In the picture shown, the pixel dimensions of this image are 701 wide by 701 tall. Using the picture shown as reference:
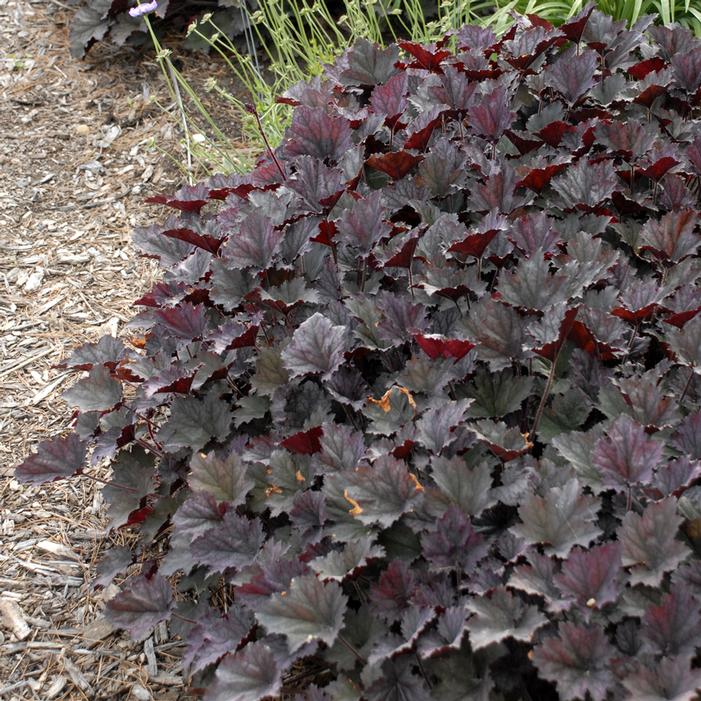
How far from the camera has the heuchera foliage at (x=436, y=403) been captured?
1.41 meters

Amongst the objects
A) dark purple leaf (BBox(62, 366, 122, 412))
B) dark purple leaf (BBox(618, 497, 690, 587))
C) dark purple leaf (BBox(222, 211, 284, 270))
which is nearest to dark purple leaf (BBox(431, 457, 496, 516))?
dark purple leaf (BBox(618, 497, 690, 587))

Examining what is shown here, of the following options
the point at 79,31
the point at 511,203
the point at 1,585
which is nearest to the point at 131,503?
the point at 1,585

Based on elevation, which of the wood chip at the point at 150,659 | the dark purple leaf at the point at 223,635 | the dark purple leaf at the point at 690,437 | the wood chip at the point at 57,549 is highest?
the dark purple leaf at the point at 690,437

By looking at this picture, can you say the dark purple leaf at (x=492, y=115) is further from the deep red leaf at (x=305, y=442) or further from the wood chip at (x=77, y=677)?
the wood chip at (x=77, y=677)

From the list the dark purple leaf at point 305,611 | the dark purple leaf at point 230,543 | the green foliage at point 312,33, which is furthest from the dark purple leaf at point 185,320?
the green foliage at point 312,33

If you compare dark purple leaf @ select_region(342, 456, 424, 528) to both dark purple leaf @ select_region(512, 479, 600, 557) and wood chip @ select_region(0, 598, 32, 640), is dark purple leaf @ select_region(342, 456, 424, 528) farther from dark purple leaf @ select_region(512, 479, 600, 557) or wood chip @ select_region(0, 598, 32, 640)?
wood chip @ select_region(0, 598, 32, 640)

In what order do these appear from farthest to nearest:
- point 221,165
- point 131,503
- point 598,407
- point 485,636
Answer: point 221,165
point 131,503
point 598,407
point 485,636

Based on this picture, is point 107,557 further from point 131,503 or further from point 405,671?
point 405,671

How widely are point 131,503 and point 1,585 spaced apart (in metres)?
0.55

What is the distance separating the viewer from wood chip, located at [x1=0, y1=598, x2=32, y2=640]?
210cm

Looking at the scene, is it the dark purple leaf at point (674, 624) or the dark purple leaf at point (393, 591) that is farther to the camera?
the dark purple leaf at point (393, 591)

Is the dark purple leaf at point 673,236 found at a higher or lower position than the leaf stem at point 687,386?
higher

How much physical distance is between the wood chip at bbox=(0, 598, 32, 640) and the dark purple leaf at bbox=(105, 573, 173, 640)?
526 millimetres

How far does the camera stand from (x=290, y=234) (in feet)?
6.91
